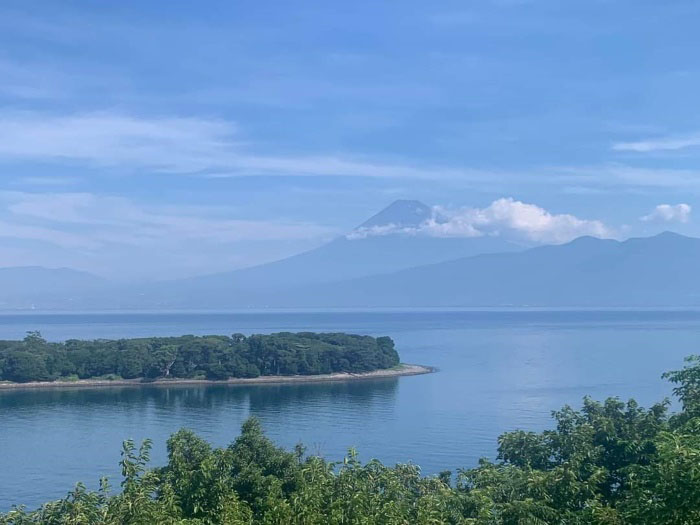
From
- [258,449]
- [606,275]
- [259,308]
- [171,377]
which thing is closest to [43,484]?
[258,449]

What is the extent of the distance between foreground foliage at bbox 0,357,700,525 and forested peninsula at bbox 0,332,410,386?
2800cm

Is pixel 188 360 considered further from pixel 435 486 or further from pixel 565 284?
pixel 565 284

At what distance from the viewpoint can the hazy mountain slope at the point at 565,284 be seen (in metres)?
167

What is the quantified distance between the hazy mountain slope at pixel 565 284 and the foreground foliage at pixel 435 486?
155443mm

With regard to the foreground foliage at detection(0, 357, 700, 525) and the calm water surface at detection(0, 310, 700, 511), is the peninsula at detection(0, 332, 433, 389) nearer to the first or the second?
the calm water surface at detection(0, 310, 700, 511)

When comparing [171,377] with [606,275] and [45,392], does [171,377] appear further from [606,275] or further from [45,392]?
[606,275]

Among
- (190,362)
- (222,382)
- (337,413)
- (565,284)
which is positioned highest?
(565,284)

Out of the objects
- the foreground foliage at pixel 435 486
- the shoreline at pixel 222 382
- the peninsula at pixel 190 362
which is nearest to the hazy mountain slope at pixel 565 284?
the shoreline at pixel 222 382

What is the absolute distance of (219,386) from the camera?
35500 millimetres

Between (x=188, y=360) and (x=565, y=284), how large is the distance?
152054 mm

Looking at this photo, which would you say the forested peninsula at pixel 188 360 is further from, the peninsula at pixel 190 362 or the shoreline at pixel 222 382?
the shoreline at pixel 222 382

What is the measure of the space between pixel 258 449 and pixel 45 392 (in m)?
27.4

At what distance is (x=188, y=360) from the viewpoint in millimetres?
37656

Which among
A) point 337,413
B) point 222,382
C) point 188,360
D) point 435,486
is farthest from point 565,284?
point 435,486
